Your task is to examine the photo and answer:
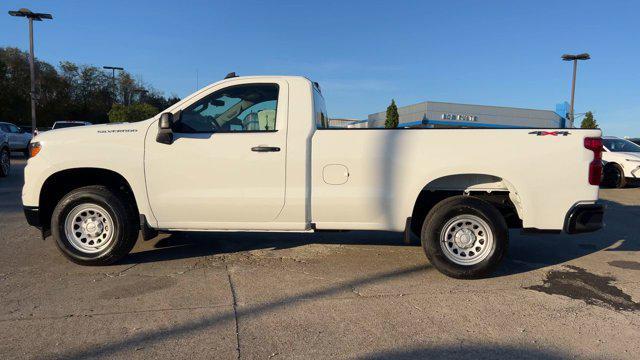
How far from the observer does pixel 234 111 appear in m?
5.18

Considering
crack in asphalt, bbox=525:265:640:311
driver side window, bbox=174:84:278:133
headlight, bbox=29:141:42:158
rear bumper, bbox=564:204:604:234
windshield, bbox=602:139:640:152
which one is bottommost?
crack in asphalt, bbox=525:265:640:311

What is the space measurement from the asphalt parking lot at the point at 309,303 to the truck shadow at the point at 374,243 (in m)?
0.05

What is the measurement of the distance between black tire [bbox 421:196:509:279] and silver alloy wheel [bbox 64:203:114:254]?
11.6 feet

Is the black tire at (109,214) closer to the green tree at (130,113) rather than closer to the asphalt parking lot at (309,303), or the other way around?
the asphalt parking lot at (309,303)

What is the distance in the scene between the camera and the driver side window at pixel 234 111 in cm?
504

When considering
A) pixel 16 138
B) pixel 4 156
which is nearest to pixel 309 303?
pixel 4 156

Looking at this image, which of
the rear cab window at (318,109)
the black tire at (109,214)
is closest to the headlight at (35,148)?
the black tire at (109,214)

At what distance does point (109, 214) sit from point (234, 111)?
1796 mm

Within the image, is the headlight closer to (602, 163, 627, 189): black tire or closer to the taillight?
the taillight

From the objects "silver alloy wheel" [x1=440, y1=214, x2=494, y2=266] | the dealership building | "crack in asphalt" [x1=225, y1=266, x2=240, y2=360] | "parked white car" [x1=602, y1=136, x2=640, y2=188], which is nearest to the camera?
"crack in asphalt" [x1=225, y1=266, x2=240, y2=360]

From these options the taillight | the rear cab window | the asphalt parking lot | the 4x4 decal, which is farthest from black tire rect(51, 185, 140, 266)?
the taillight

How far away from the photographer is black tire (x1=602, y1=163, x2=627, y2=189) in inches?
536

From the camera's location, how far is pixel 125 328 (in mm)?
3555

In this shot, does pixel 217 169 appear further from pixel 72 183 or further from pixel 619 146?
pixel 619 146
